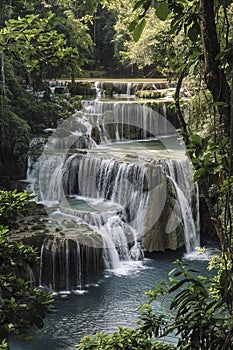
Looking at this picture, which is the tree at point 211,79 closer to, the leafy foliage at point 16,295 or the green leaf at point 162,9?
the green leaf at point 162,9

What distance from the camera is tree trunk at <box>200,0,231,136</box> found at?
1781 mm

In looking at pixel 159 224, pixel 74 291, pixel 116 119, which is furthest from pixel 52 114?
pixel 74 291

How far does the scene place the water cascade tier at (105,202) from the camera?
8.94m

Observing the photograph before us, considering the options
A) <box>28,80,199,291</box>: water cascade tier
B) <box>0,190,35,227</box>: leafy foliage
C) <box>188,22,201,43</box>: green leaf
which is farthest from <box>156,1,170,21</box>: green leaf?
<box>28,80,199,291</box>: water cascade tier

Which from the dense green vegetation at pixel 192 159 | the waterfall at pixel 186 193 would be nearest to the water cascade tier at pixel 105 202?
the waterfall at pixel 186 193

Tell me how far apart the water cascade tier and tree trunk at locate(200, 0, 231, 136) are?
282 inches

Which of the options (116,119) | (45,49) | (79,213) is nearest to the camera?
(45,49)

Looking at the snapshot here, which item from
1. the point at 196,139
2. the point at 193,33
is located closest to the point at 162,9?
the point at 193,33

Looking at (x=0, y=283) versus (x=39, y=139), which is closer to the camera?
(x=0, y=283)

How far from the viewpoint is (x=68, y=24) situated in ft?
42.7

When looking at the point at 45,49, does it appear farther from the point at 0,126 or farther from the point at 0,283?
the point at 0,126

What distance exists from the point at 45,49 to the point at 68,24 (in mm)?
11084

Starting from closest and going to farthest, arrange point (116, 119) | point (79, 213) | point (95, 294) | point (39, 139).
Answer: point (95, 294)
point (79, 213)
point (39, 139)
point (116, 119)

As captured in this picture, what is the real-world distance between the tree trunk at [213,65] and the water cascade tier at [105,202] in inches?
282
